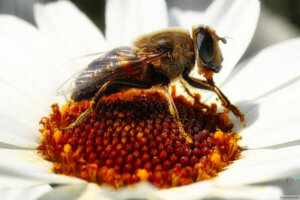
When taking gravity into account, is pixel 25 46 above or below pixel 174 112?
above

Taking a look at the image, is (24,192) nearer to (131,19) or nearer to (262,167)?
(262,167)

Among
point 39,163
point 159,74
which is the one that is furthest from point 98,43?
point 39,163

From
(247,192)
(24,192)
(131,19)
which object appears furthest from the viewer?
(131,19)

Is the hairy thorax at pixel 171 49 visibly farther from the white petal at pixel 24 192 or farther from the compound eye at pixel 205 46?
the white petal at pixel 24 192

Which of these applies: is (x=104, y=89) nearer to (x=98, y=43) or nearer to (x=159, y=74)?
(x=159, y=74)

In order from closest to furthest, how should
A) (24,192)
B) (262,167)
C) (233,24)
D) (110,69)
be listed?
1. (262,167)
2. (24,192)
3. (110,69)
4. (233,24)

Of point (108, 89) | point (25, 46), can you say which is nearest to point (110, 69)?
point (108, 89)
